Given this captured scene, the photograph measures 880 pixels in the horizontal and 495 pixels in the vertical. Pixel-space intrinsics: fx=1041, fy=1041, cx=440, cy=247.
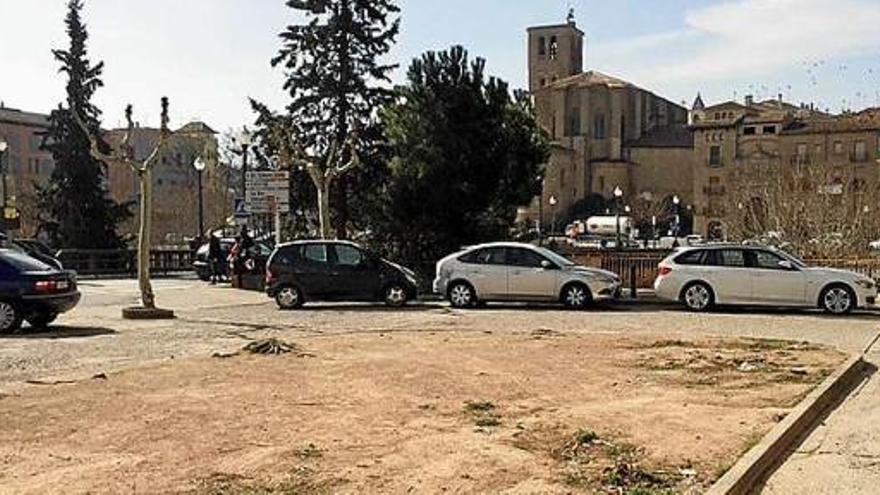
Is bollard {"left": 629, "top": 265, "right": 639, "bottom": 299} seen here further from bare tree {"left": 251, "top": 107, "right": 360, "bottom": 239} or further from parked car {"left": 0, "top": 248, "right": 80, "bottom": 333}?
parked car {"left": 0, "top": 248, "right": 80, "bottom": 333}

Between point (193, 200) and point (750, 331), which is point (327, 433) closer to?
A: point (750, 331)

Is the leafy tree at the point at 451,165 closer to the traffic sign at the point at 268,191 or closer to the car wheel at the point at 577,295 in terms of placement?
the traffic sign at the point at 268,191

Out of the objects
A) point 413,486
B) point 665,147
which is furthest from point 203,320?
point 665,147

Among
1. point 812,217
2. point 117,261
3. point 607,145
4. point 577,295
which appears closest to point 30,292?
point 577,295

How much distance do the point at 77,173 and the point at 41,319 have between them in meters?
31.6

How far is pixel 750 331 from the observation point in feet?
58.3

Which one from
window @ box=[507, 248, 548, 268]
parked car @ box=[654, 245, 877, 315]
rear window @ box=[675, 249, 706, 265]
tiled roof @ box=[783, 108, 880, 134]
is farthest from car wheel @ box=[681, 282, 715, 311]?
tiled roof @ box=[783, 108, 880, 134]

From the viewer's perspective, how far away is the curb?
22.8ft

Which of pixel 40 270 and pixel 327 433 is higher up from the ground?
pixel 40 270

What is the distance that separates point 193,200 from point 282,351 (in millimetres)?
60096

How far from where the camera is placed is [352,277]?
23.3 meters

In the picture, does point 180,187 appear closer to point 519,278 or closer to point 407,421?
point 519,278

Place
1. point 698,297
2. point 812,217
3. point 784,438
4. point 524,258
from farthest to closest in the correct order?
point 812,217 < point 524,258 < point 698,297 < point 784,438

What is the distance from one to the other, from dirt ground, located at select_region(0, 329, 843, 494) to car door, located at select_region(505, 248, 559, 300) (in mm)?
8255
